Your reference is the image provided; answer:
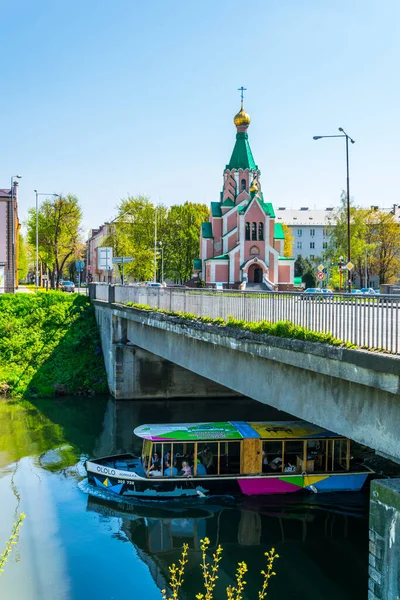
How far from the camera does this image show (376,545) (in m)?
9.53

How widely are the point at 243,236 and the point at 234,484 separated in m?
49.5

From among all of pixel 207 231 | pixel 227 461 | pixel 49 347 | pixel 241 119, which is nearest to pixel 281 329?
pixel 227 461

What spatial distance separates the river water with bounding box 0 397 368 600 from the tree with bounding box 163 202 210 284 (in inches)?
2473

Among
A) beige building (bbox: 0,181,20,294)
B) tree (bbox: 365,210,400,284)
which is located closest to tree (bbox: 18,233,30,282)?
beige building (bbox: 0,181,20,294)

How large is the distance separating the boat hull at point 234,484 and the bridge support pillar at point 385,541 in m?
9.00

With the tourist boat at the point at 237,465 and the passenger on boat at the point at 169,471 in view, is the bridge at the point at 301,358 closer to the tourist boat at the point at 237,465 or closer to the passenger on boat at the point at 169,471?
the tourist boat at the point at 237,465

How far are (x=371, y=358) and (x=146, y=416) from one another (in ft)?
69.9

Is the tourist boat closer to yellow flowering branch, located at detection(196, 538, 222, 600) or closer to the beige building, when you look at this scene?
yellow flowering branch, located at detection(196, 538, 222, 600)

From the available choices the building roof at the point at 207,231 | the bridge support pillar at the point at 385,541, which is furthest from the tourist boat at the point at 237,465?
the building roof at the point at 207,231

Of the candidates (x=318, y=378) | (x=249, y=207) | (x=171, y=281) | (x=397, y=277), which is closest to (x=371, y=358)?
(x=318, y=378)

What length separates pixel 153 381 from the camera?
33656mm

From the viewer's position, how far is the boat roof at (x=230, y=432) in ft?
61.7

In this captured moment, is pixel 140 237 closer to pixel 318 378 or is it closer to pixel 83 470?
pixel 83 470

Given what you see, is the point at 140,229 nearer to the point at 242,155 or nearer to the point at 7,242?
the point at 242,155
